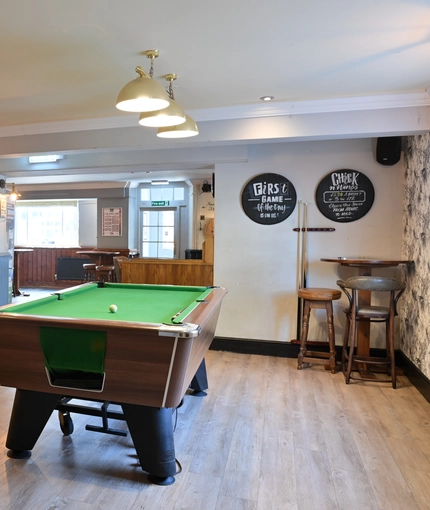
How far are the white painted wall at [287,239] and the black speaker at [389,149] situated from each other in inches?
3.7

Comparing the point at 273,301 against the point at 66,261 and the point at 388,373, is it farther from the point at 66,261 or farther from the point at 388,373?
the point at 66,261

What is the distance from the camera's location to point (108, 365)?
172cm

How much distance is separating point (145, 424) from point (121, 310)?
686 mm

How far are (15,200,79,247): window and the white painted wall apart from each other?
6.29m

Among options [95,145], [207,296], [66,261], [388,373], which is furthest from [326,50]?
[66,261]

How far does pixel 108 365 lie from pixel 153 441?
49 centimetres

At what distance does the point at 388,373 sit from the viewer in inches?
131

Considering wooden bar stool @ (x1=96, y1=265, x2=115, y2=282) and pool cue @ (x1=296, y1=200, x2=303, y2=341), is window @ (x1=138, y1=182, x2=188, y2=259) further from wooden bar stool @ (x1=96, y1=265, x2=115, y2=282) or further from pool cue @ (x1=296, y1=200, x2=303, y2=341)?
pool cue @ (x1=296, y1=200, x2=303, y2=341)

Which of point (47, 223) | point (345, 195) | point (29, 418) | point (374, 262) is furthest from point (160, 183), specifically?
point (29, 418)

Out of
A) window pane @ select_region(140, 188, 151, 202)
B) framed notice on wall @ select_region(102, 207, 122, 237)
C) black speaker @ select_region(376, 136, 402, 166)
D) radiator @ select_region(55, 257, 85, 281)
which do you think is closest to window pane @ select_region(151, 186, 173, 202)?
window pane @ select_region(140, 188, 151, 202)

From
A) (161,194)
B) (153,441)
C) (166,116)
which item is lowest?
(153,441)

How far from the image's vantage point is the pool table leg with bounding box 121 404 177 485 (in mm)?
1808

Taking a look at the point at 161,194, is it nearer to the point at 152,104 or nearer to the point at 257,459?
the point at 152,104

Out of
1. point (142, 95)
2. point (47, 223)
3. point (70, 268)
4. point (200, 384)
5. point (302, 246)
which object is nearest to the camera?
point (142, 95)
